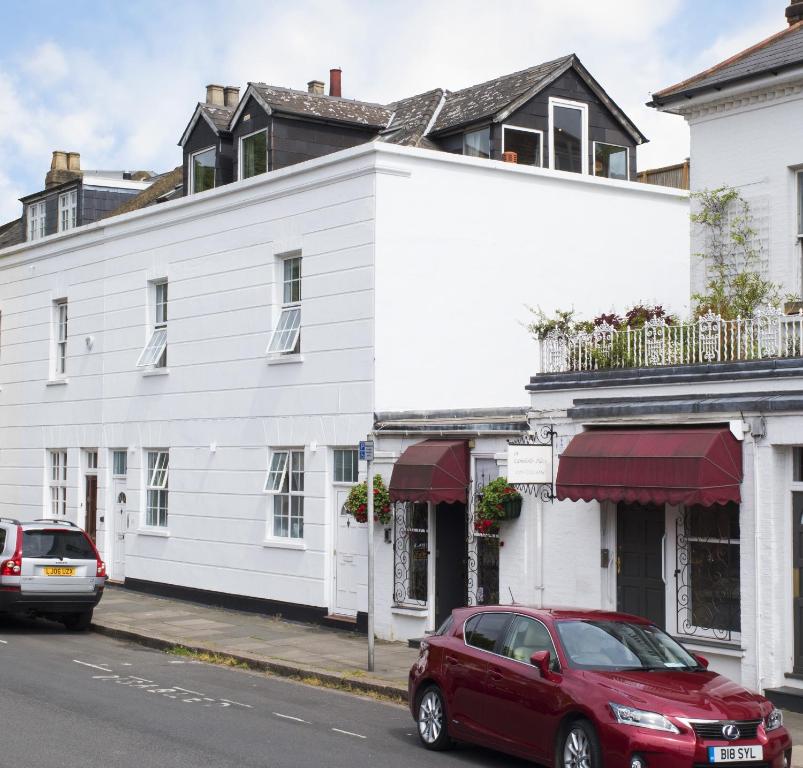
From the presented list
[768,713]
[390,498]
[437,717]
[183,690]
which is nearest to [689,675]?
[768,713]

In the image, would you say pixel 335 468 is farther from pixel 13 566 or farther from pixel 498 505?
pixel 13 566

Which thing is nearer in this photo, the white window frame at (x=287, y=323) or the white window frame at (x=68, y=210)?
the white window frame at (x=287, y=323)

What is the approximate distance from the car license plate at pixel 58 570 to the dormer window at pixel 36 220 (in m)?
13.6

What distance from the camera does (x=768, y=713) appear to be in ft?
34.6

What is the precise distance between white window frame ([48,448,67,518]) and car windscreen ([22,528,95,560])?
8262 mm

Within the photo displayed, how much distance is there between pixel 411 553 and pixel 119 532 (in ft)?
31.6

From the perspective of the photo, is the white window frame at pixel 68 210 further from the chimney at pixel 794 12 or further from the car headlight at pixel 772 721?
the car headlight at pixel 772 721

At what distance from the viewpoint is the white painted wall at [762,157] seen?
16.8 m

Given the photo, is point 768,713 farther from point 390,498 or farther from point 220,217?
point 220,217

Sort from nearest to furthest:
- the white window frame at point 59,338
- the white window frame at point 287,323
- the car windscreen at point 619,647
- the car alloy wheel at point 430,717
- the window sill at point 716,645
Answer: the car windscreen at point 619,647 → the car alloy wheel at point 430,717 → the window sill at point 716,645 → the white window frame at point 287,323 → the white window frame at point 59,338

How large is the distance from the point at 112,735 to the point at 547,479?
6.61 metres

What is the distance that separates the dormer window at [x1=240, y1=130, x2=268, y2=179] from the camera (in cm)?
2375

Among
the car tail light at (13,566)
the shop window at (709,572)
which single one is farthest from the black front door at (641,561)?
the car tail light at (13,566)

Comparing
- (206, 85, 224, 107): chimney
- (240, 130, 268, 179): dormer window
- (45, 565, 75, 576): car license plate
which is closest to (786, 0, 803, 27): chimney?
(240, 130, 268, 179): dormer window
